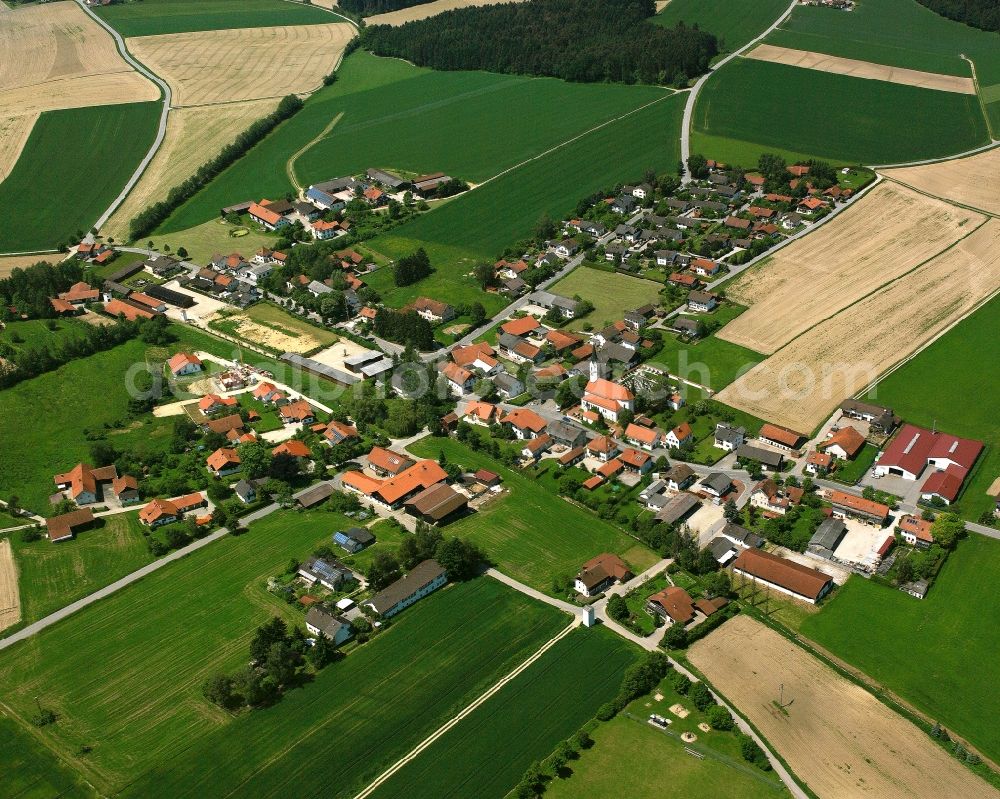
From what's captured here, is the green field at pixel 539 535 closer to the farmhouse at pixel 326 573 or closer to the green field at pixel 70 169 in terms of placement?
the farmhouse at pixel 326 573

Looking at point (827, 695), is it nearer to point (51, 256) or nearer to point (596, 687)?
point (596, 687)

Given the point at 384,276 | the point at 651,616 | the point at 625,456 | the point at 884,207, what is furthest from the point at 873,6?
the point at 651,616

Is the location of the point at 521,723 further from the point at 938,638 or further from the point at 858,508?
the point at 858,508

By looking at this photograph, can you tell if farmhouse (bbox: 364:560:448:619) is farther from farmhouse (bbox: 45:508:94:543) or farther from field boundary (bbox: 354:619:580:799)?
farmhouse (bbox: 45:508:94:543)

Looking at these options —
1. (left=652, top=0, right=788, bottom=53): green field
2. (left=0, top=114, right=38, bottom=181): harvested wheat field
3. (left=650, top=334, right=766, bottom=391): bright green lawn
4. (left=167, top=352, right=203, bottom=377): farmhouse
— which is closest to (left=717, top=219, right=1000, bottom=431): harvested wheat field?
(left=650, top=334, right=766, bottom=391): bright green lawn

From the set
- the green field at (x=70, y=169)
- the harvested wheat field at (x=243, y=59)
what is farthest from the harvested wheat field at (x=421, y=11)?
the green field at (x=70, y=169)

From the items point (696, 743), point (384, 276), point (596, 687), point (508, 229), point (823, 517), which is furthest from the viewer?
point (508, 229)
